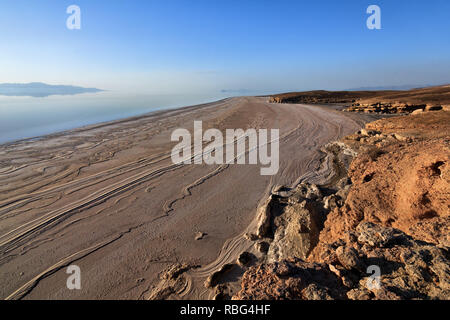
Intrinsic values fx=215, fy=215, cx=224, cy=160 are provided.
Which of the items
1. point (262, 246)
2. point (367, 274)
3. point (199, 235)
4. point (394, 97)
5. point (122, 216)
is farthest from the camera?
point (394, 97)

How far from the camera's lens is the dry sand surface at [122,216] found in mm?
5180

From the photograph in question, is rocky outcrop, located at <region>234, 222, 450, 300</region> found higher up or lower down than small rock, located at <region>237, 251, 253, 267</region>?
higher up

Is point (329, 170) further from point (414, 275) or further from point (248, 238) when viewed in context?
point (414, 275)

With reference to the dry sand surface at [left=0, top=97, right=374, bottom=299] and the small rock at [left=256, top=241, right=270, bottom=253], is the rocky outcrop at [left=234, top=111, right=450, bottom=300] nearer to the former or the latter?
the small rock at [left=256, top=241, right=270, bottom=253]

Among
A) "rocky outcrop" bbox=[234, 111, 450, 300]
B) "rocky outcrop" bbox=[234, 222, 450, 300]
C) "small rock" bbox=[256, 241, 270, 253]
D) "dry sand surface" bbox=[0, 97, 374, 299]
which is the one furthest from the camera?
"small rock" bbox=[256, 241, 270, 253]

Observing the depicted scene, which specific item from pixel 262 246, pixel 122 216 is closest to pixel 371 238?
pixel 262 246

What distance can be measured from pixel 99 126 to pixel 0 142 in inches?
302

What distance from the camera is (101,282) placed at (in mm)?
5047

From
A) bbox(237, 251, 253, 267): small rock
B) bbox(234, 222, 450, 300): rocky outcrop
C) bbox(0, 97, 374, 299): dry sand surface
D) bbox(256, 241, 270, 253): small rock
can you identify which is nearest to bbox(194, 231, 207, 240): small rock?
bbox(0, 97, 374, 299): dry sand surface

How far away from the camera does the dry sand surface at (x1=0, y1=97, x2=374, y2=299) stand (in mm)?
5180

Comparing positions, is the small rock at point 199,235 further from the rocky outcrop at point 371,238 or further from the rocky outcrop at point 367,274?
the rocky outcrop at point 367,274

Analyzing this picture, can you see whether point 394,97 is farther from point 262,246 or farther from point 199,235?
point 199,235

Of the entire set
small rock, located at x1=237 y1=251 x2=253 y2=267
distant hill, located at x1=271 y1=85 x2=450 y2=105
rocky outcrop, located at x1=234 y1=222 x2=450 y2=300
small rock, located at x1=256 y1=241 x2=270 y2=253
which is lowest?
small rock, located at x1=237 y1=251 x2=253 y2=267

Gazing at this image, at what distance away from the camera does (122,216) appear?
738 cm
